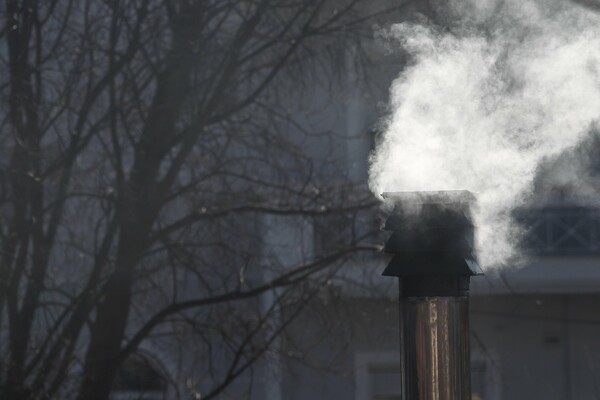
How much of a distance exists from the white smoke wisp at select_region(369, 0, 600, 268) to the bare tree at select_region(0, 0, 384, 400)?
1874 millimetres

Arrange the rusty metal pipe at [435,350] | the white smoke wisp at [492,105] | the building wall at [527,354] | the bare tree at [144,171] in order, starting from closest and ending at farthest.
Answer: the rusty metal pipe at [435,350], the white smoke wisp at [492,105], the bare tree at [144,171], the building wall at [527,354]

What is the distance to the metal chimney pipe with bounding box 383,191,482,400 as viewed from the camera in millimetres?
2926

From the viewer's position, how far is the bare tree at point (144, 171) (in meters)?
6.87

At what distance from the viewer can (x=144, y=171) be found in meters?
7.24

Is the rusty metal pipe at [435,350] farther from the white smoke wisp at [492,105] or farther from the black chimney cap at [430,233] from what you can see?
the white smoke wisp at [492,105]

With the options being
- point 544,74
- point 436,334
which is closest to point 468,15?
point 544,74

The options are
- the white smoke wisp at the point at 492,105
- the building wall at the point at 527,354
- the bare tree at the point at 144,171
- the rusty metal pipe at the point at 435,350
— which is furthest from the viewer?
the building wall at the point at 527,354

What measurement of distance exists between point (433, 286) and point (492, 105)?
64.0 inches

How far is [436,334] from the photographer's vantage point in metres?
2.94

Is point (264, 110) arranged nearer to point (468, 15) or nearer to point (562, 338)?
point (468, 15)

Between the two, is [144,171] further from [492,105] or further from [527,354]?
[527,354]

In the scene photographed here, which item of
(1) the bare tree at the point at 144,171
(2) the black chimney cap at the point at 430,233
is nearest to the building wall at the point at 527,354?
(1) the bare tree at the point at 144,171

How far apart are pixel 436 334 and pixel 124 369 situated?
4887mm

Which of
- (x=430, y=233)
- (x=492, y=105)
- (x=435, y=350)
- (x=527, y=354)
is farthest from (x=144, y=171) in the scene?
(x=527, y=354)
